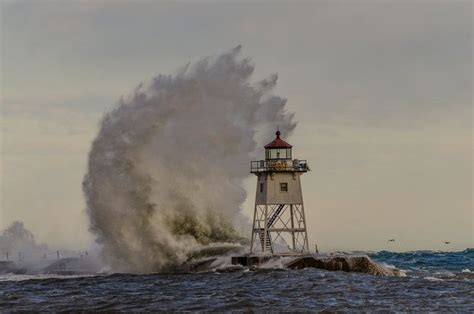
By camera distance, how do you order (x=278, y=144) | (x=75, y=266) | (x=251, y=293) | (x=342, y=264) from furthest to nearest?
(x=75, y=266) < (x=278, y=144) < (x=342, y=264) < (x=251, y=293)

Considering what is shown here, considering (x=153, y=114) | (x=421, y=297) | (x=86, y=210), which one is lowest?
(x=421, y=297)

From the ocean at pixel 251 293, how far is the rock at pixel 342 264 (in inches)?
46.1

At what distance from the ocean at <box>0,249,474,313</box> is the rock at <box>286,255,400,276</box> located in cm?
117

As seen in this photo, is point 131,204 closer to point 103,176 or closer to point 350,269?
point 103,176

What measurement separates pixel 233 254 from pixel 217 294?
1601 cm

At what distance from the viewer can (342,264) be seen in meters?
46.7

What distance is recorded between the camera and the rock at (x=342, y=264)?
4650 cm

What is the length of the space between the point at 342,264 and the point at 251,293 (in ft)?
36.5

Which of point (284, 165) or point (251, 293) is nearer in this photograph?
point (251, 293)

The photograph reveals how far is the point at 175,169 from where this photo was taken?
5506cm

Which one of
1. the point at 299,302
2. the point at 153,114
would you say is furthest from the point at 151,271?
the point at 299,302

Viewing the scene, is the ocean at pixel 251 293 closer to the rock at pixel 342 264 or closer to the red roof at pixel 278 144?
the rock at pixel 342 264

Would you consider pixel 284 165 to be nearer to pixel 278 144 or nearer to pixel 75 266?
pixel 278 144

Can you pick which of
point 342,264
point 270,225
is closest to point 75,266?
point 270,225
